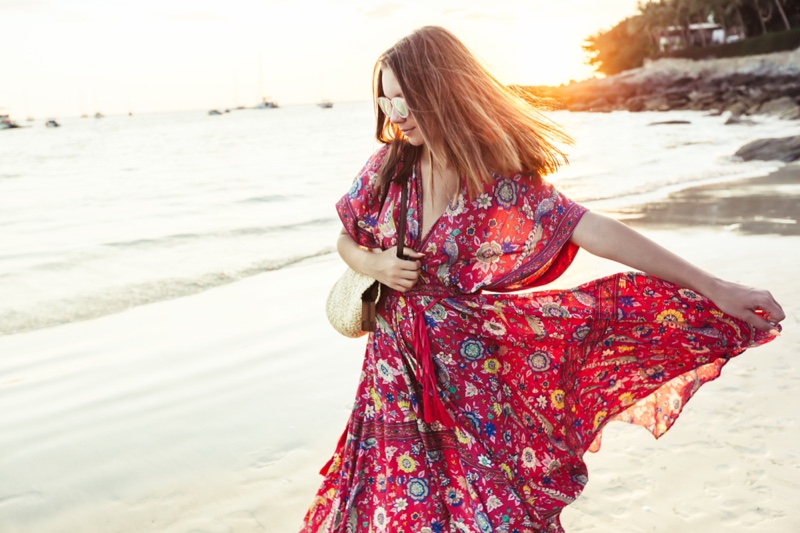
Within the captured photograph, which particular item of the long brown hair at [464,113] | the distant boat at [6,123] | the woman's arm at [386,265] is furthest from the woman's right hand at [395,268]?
the distant boat at [6,123]

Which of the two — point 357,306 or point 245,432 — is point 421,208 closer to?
point 357,306

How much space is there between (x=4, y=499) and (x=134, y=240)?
24.2ft

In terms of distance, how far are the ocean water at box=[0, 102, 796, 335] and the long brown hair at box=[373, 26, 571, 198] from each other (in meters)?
0.21

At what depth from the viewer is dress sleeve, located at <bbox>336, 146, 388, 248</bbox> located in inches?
93.0

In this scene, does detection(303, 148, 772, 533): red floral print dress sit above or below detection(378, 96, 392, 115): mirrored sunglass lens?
below

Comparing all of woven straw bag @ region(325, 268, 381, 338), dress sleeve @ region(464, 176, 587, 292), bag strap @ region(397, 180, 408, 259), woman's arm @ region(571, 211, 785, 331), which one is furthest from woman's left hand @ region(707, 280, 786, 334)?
woven straw bag @ region(325, 268, 381, 338)

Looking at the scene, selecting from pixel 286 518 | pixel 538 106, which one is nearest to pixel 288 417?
pixel 286 518

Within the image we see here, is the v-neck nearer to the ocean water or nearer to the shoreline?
the ocean water

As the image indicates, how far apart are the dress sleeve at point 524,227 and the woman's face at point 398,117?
0.26 meters

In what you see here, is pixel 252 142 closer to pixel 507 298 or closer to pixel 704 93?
pixel 704 93

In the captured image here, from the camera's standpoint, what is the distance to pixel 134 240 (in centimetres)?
1048

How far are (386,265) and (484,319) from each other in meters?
0.33

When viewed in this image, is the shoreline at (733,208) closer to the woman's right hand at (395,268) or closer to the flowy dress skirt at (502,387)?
the flowy dress skirt at (502,387)

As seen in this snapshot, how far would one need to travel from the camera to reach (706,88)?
52500 millimetres
